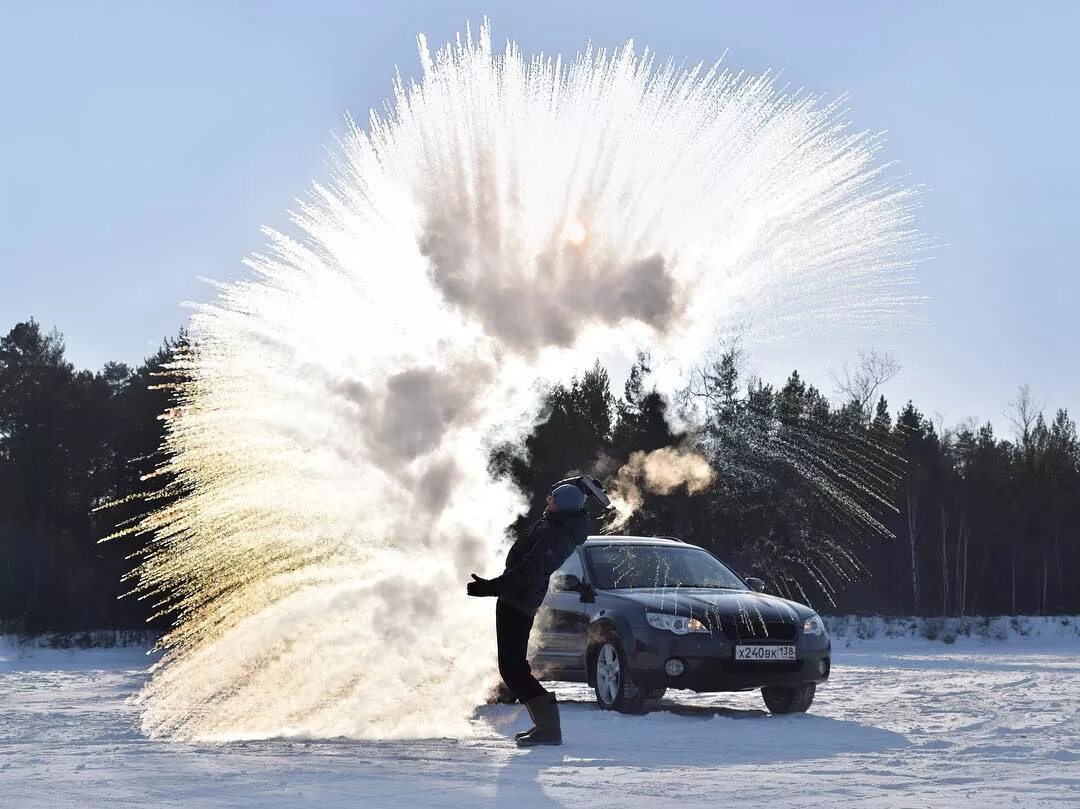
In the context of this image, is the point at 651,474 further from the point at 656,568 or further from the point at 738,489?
the point at 738,489

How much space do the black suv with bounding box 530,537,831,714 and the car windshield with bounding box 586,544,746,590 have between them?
0.01m

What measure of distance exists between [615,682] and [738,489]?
1268 inches

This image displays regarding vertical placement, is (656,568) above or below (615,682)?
above

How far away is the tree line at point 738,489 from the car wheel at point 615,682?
689 centimetres

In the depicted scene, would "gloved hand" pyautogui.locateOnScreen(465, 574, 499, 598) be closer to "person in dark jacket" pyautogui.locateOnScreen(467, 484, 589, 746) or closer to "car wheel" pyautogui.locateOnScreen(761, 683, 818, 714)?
"person in dark jacket" pyautogui.locateOnScreen(467, 484, 589, 746)

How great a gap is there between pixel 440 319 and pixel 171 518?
378 cm

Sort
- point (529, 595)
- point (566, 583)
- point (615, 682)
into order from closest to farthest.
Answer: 1. point (529, 595)
2. point (615, 682)
3. point (566, 583)

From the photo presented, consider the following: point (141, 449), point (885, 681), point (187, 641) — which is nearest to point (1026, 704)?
point (885, 681)

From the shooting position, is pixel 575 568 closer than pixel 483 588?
No

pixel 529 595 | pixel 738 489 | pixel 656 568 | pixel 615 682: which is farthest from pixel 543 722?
pixel 738 489

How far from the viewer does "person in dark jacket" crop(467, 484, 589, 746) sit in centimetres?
858

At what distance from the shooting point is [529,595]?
8.70 m

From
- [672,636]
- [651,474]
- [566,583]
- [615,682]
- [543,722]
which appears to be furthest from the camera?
[651,474]

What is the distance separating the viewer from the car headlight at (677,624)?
1095 centimetres
